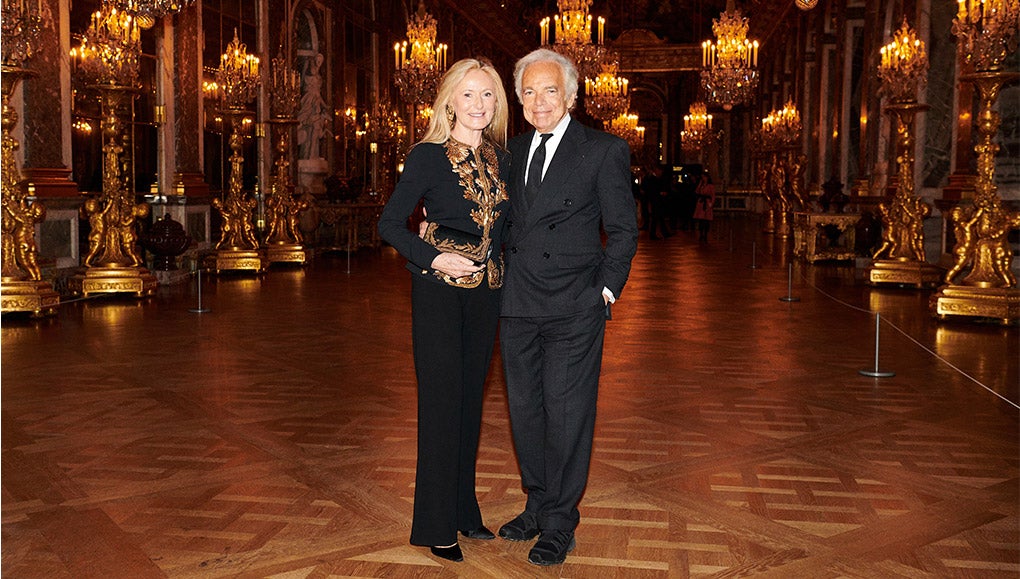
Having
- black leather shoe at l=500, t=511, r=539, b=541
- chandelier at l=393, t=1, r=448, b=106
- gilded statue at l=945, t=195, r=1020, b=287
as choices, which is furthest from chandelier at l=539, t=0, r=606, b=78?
black leather shoe at l=500, t=511, r=539, b=541

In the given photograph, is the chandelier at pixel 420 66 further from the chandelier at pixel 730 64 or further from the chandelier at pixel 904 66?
the chandelier at pixel 904 66

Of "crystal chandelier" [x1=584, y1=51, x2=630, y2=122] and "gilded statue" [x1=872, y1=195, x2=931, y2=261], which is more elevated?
"crystal chandelier" [x1=584, y1=51, x2=630, y2=122]

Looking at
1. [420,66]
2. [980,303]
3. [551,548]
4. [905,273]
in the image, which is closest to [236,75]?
[420,66]

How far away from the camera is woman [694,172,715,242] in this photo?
77.4 feet

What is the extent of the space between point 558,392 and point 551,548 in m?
0.50

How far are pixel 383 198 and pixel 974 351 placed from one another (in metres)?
14.2

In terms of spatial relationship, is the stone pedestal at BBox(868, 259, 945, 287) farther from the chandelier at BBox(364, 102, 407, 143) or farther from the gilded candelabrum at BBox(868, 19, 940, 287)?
the chandelier at BBox(364, 102, 407, 143)

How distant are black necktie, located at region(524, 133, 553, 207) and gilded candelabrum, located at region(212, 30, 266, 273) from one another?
35.8 ft

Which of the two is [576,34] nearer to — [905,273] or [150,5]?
[905,273]

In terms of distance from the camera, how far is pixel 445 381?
10.9ft

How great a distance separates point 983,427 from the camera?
5301 millimetres

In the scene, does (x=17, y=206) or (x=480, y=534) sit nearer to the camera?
(x=480, y=534)

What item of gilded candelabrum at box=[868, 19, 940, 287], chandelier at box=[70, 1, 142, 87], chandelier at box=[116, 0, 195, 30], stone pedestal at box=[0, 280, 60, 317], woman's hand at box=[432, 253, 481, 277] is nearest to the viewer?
woman's hand at box=[432, 253, 481, 277]

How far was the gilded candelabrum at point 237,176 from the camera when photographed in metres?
13.5
